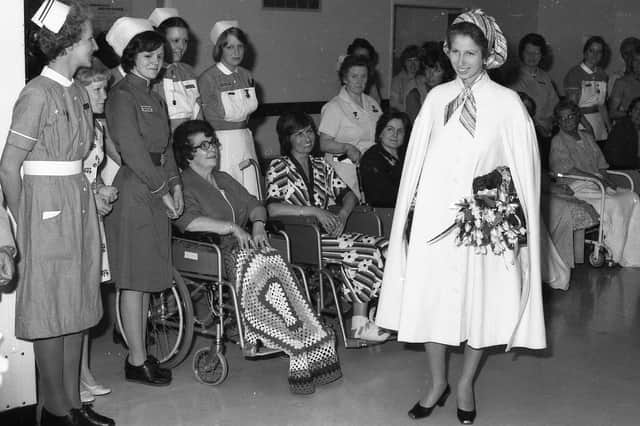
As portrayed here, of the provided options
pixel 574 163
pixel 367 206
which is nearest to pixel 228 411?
pixel 367 206

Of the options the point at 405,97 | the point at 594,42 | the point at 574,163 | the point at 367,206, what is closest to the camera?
the point at 367,206

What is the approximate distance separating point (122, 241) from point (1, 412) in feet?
2.78

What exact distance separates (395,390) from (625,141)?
3.83 meters

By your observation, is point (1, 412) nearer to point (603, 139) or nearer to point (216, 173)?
point (216, 173)

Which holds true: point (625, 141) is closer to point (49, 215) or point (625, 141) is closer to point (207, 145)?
point (207, 145)

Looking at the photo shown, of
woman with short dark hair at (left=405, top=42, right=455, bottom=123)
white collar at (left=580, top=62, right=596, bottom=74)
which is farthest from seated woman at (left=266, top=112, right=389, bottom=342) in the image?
white collar at (left=580, top=62, right=596, bottom=74)

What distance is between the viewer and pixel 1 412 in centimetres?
363

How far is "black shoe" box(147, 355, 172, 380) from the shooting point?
13.9 ft

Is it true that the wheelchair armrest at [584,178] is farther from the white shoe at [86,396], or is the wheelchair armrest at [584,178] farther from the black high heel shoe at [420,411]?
the white shoe at [86,396]

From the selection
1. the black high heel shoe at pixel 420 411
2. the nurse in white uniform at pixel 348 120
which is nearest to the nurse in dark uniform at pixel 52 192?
the black high heel shoe at pixel 420 411

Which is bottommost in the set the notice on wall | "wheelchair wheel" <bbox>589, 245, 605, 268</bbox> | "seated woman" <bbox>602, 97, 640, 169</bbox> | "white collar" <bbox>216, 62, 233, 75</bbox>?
"wheelchair wheel" <bbox>589, 245, 605, 268</bbox>

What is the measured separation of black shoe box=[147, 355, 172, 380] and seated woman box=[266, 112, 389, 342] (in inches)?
39.2

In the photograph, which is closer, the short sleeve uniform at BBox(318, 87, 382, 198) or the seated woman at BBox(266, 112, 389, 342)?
the seated woman at BBox(266, 112, 389, 342)

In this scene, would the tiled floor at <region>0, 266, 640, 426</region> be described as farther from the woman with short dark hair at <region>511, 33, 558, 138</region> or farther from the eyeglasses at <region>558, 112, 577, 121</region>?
the woman with short dark hair at <region>511, 33, 558, 138</region>
